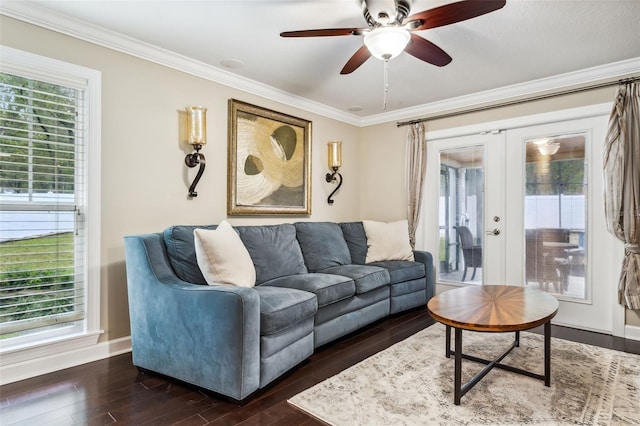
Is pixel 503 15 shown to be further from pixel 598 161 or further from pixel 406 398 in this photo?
pixel 406 398

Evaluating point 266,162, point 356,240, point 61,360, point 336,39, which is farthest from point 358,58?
point 61,360

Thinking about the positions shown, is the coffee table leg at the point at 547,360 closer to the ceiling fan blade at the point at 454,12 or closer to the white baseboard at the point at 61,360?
the ceiling fan blade at the point at 454,12

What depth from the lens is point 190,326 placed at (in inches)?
86.4

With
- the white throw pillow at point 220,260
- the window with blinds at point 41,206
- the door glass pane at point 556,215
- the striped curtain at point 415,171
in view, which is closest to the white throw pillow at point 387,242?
the striped curtain at point 415,171

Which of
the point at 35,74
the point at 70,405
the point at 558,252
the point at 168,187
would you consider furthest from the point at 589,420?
the point at 35,74

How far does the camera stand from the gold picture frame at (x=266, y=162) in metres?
3.63

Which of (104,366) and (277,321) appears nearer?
(277,321)

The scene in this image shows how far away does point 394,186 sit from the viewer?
4949 mm

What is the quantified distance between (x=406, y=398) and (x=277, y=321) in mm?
880

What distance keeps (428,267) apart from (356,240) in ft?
2.93

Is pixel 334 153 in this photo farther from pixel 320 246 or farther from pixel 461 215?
pixel 461 215

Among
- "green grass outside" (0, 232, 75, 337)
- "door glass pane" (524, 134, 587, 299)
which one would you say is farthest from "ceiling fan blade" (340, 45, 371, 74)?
"green grass outside" (0, 232, 75, 337)

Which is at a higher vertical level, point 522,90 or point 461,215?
point 522,90

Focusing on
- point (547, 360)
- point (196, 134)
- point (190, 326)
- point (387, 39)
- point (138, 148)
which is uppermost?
point (387, 39)
